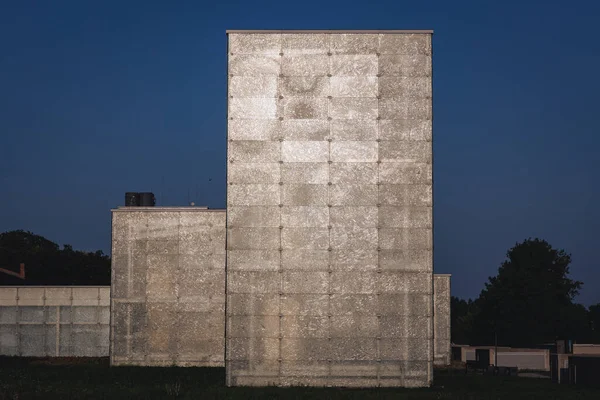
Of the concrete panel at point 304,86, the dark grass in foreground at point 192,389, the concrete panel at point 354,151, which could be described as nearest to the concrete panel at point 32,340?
the dark grass in foreground at point 192,389

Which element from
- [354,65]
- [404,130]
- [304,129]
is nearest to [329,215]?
[304,129]

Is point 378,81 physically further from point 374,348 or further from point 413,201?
point 374,348

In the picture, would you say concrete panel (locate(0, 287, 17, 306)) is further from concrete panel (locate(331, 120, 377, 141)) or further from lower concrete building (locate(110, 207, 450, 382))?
concrete panel (locate(331, 120, 377, 141))

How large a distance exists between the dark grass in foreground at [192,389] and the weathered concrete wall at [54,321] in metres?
14.4

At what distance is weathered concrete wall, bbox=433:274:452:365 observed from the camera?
70562 mm

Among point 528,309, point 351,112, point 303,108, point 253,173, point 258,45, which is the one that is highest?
point 258,45

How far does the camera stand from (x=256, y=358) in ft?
130

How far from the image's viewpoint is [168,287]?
61.5 meters

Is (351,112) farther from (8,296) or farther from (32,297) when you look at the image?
(8,296)

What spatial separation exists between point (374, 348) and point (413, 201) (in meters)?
6.17

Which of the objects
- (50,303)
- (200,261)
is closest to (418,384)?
(200,261)

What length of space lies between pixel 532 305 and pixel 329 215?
93352 millimetres

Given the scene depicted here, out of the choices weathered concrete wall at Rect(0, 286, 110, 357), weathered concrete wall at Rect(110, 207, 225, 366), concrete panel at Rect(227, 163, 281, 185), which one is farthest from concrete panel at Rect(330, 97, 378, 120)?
weathered concrete wall at Rect(0, 286, 110, 357)

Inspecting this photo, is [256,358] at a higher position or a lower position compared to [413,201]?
lower
